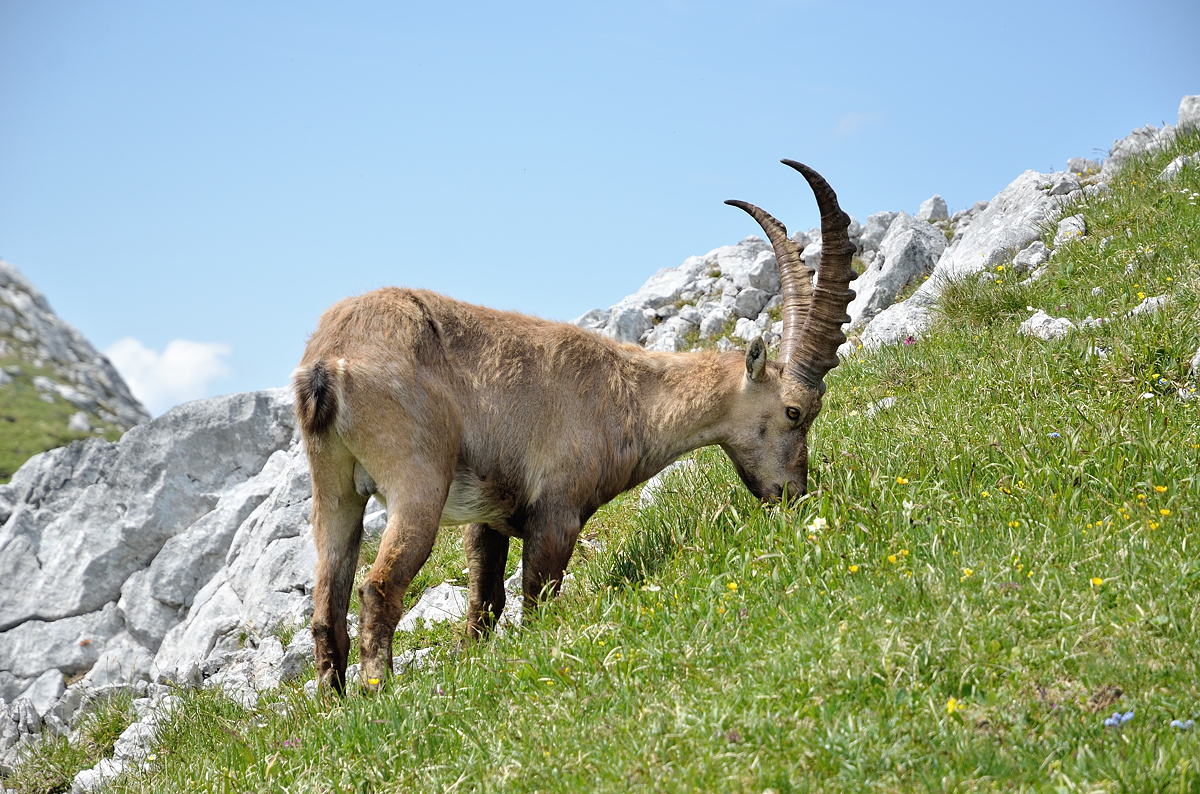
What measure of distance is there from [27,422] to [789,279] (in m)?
75.8

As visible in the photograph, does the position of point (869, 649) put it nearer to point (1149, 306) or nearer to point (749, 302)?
point (1149, 306)

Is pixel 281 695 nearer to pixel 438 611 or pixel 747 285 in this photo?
pixel 438 611

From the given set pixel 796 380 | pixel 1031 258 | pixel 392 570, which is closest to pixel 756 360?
pixel 796 380

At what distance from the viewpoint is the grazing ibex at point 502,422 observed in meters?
5.80

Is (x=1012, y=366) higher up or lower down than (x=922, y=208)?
lower down

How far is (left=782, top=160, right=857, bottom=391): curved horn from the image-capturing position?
23.5 ft

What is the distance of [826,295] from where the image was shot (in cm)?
738

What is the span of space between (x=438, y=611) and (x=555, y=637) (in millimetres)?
3963

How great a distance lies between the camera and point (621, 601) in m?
5.47

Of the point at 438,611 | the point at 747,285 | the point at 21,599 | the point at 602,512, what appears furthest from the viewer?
the point at 747,285

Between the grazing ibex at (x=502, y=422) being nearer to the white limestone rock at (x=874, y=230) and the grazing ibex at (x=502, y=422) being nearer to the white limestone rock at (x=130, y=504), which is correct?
the white limestone rock at (x=130, y=504)

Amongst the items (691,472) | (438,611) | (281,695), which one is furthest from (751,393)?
(281,695)

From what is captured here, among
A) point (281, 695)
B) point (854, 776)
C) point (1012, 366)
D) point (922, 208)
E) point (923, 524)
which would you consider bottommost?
point (854, 776)

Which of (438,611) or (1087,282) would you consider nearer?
(438,611)
